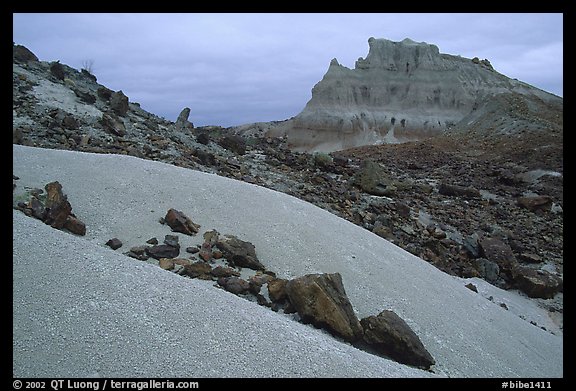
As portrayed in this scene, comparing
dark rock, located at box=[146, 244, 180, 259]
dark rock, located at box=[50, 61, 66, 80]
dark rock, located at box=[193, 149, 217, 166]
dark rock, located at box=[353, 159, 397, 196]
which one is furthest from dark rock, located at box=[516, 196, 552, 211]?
dark rock, located at box=[50, 61, 66, 80]

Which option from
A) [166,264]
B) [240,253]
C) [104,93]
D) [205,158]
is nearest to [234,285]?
[240,253]

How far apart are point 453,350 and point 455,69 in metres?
37.8

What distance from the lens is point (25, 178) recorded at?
478 centimetres

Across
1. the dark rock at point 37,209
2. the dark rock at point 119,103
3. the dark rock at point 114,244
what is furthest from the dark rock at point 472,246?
the dark rock at point 119,103

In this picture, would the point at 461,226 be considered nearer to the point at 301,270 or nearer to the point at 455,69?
the point at 301,270

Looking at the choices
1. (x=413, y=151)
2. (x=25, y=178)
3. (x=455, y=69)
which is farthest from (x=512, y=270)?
(x=455, y=69)

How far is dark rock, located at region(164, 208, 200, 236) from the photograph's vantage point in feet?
14.5

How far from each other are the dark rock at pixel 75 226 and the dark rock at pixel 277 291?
1.84 meters

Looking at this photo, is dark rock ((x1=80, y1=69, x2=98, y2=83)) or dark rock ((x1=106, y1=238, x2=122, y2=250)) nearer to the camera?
dark rock ((x1=106, y1=238, x2=122, y2=250))

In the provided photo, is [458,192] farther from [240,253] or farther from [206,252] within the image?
[206,252]

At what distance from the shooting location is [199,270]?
12.6ft

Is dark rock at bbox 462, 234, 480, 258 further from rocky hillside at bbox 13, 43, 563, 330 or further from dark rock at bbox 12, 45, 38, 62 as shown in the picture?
dark rock at bbox 12, 45, 38, 62

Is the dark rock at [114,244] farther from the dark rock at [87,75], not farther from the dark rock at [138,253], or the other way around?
the dark rock at [87,75]

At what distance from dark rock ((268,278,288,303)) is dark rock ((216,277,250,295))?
0.20 meters
